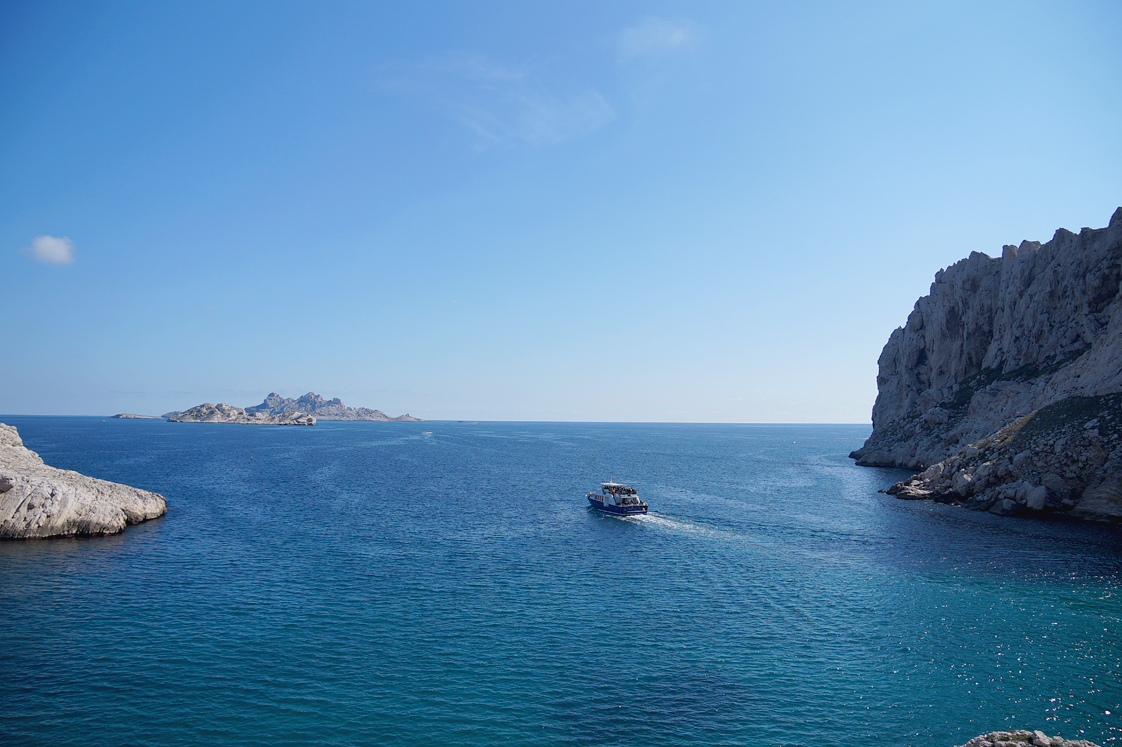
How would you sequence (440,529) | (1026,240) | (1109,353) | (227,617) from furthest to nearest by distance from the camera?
(1026,240) < (1109,353) < (440,529) < (227,617)

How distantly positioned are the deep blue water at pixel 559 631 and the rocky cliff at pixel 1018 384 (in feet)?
26.9

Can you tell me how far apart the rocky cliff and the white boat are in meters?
43.7

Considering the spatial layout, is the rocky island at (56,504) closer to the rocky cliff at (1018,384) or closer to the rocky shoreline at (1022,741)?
the rocky shoreline at (1022,741)

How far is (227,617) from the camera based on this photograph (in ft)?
120

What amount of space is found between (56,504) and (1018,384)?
129826mm

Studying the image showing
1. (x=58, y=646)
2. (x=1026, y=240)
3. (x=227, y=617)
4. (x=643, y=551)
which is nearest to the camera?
(x=58, y=646)

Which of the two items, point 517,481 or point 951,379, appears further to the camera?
point 951,379

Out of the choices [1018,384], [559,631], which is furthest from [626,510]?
[1018,384]

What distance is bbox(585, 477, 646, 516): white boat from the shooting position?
7250cm

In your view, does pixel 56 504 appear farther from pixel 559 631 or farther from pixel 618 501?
pixel 618 501

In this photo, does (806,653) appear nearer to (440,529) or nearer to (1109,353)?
(440,529)

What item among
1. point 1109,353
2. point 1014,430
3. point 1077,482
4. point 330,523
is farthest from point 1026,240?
point 330,523

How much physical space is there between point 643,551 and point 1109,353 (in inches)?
2800

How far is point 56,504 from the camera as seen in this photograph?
54062 millimetres
